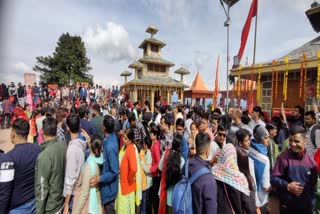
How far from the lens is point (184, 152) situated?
3.26 metres

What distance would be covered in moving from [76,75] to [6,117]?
24.5 meters

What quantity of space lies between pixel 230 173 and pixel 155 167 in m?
1.59

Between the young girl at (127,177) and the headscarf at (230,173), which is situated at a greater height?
the headscarf at (230,173)

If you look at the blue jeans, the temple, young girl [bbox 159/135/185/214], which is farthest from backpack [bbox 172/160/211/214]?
the temple

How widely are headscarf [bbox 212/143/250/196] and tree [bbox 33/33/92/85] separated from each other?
1335 inches

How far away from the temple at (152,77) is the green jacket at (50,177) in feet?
66.1

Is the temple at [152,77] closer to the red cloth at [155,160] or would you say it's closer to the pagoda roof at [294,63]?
the pagoda roof at [294,63]

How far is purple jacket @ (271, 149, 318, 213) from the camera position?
7.62 ft

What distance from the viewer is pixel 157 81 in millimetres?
24250

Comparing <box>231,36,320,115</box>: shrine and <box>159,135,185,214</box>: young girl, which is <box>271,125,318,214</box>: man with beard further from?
<box>231,36,320,115</box>: shrine

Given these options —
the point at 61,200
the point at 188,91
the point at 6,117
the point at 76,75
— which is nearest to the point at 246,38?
the point at 61,200

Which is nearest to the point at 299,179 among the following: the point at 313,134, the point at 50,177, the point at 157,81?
the point at 313,134

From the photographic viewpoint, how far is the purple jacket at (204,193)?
1964 mm

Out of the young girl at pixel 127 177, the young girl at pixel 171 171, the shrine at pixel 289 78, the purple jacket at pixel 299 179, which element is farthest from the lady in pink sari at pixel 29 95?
the purple jacket at pixel 299 179
